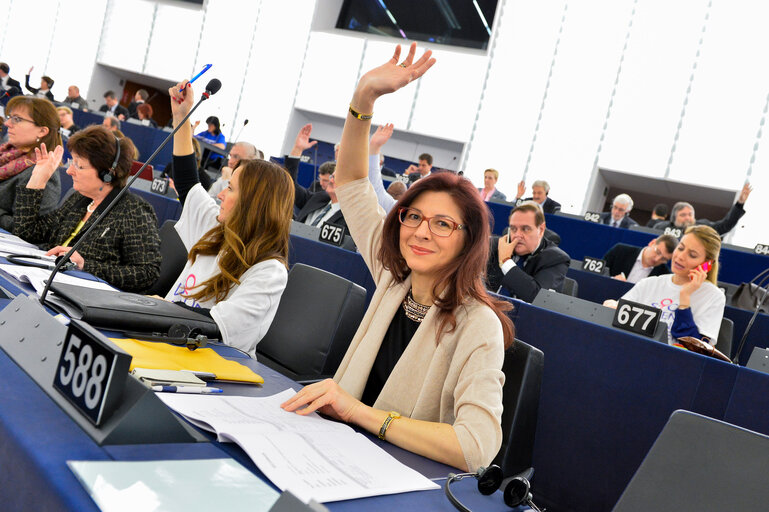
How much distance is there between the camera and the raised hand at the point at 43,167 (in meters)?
2.63

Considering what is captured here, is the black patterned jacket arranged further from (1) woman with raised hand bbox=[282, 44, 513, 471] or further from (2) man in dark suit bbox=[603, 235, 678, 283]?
(2) man in dark suit bbox=[603, 235, 678, 283]

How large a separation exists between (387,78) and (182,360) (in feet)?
2.60

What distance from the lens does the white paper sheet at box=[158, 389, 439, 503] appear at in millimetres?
803

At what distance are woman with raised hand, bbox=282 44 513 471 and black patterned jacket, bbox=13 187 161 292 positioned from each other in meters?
1.15

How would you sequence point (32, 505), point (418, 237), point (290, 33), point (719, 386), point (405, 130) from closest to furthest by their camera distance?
point (32, 505), point (418, 237), point (719, 386), point (405, 130), point (290, 33)

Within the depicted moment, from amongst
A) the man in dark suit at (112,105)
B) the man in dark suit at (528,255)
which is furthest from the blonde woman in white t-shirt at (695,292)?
the man in dark suit at (112,105)

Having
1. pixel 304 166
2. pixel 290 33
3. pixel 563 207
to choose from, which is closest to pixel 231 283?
pixel 304 166

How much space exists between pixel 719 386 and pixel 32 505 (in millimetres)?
2322

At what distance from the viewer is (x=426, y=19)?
11531 millimetres

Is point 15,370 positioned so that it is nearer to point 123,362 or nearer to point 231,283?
point 123,362

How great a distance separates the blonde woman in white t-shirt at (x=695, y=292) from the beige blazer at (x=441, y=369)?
7.75 feet

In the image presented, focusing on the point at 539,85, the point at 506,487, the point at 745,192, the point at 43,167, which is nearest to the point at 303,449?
the point at 506,487

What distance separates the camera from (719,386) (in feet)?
7.50

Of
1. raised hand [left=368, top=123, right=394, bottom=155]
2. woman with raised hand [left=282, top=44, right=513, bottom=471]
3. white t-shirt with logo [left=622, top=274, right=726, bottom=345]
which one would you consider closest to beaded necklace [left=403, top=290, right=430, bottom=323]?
woman with raised hand [left=282, top=44, right=513, bottom=471]
